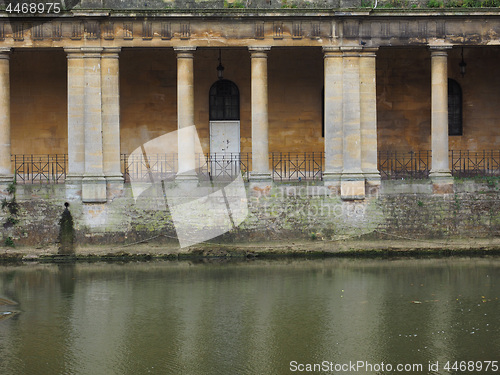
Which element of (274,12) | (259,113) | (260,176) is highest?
(274,12)

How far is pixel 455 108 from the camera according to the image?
103 feet

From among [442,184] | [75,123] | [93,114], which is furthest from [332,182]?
[75,123]

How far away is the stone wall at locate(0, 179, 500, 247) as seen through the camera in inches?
1013

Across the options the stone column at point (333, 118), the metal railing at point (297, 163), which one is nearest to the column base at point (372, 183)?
the stone column at point (333, 118)

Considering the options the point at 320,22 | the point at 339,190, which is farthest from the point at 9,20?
the point at 339,190

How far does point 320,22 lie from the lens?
87.2 ft

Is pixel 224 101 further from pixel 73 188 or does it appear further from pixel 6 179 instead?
pixel 6 179

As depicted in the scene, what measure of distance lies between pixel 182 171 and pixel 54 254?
4.55 meters

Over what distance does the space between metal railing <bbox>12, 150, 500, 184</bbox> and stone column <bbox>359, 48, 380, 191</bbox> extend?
191 centimetres

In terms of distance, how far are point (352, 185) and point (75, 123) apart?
340 inches

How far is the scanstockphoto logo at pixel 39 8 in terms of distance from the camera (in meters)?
25.9

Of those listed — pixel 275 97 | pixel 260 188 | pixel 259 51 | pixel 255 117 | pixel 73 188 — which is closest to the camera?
pixel 73 188

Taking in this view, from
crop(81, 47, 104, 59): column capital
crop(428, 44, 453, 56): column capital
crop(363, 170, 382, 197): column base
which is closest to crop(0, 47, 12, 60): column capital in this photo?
crop(81, 47, 104, 59): column capital

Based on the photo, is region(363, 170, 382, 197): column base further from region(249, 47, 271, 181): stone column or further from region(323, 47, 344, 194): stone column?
region(249, 47, 271, 181): stone column
